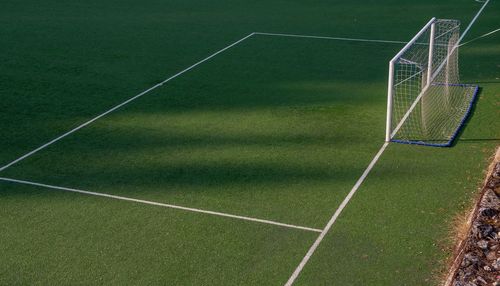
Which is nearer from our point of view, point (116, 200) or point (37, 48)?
point (116, 200)

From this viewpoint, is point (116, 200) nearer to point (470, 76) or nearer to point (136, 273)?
point (136, 273)

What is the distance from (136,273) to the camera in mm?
6797

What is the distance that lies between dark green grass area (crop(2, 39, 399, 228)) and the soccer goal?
393 mm

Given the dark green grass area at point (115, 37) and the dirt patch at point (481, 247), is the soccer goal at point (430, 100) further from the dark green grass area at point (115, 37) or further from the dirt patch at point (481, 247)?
the dark green grass area at point (115, 37)

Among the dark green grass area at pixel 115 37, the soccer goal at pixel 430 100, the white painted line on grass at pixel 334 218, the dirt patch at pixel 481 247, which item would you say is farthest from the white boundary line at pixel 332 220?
A: the dark green grass area at pixel 115 37

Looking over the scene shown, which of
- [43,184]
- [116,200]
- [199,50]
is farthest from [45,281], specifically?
[199,50]

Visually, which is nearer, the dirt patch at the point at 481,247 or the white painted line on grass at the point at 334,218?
the dirt patch at the point at 481,247

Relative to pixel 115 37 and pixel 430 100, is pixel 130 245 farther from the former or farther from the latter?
pixel 115 37

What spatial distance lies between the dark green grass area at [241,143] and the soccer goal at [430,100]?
0.39 metres

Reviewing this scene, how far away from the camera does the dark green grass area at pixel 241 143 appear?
334 inches

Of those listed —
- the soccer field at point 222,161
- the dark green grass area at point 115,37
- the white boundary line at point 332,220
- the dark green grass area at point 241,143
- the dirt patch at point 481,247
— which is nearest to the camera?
the dirt patch at point 481,247

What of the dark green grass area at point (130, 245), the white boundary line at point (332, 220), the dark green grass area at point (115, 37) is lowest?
the white boundary line at point (332, 220)

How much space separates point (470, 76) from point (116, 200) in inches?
294

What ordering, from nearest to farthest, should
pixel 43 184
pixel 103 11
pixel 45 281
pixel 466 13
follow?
pixel 45 281 < pixel 43 184 < pixel 466 13 < pixel 103 11
